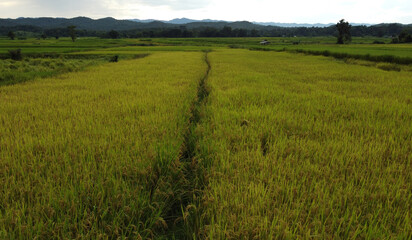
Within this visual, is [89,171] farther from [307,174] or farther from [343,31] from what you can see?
[343,31]

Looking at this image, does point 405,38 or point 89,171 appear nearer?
point 89,171

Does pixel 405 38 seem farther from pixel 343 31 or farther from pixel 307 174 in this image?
pixel 307 174

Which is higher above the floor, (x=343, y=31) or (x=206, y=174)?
(x=343, y=31)

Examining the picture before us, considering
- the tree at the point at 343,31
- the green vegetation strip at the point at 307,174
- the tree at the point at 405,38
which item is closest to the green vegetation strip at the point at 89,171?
the green vegetation strip at the point at 307,174

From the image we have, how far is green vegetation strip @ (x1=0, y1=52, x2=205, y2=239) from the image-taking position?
1.23 meters

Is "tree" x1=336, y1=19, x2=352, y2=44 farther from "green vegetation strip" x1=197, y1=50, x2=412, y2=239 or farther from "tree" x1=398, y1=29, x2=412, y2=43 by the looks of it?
"green vegetation strip" x1=197, y1=50, x2=412, y2=239

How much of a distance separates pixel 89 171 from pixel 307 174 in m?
1.75

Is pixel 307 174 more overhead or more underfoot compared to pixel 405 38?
more underfoot

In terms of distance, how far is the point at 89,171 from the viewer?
1715 millimetres

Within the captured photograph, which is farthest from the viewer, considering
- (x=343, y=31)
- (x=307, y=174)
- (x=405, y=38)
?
(x=343, y=31)

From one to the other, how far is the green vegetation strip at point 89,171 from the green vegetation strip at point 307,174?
0.39 meters

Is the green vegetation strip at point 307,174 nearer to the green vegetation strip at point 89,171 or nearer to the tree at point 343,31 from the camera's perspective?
the green vegetation strip at point 89,171

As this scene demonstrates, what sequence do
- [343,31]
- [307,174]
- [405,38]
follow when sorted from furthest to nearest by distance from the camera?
[343,31]
[405,38]
[307,174]

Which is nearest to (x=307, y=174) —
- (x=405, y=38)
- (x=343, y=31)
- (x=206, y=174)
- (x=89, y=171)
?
(x=206, y=174)
